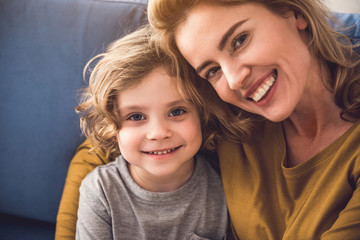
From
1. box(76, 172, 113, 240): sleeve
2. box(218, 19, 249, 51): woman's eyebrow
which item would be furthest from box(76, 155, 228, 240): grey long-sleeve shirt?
box(218, 19, 249, 51): woman's eyebrow

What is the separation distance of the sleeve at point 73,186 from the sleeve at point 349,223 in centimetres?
80

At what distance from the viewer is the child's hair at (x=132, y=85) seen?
1.12 meters

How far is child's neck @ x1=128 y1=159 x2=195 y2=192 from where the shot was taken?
48.4 inches

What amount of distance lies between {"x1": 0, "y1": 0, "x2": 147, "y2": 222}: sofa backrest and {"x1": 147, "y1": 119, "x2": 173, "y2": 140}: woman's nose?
432mm

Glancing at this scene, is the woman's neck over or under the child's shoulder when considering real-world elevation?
over

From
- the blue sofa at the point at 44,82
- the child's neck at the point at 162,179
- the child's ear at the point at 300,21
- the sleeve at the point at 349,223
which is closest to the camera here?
the sleeve at the point at 349,223

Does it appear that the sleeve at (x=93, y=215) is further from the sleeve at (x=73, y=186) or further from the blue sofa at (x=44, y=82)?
the blue sofa at (x=44, y=82)

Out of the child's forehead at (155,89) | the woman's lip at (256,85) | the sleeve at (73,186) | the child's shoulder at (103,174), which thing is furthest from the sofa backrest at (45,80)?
the woman's lip at (256,85)

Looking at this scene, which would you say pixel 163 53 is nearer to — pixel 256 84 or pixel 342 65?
pixel 256 84

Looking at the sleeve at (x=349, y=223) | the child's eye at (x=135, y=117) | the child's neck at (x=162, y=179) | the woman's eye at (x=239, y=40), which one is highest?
the woman's eye at (x=239, y=40)

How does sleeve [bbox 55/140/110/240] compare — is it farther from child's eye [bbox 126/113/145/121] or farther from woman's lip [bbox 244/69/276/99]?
woman's lip [bbox 244/69/276/99]

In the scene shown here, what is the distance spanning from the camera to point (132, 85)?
1.11 meters

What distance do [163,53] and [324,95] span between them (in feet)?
1.61

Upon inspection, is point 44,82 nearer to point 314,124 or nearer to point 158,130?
point 158,130
